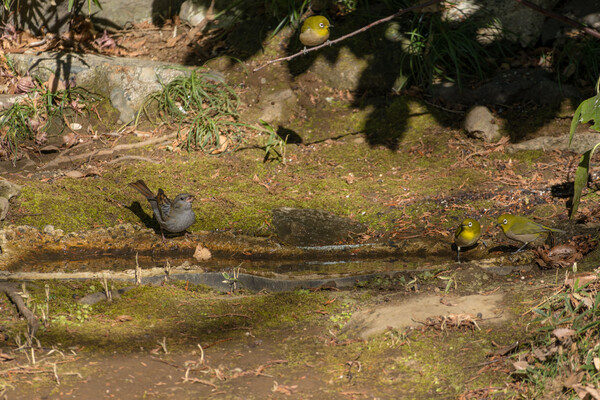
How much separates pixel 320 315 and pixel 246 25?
6665 mm

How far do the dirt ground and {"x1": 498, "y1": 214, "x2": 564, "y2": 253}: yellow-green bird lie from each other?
0.76 ft

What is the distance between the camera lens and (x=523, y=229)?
542cm

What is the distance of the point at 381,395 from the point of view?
3221mm

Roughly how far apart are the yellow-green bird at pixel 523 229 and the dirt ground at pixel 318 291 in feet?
0.76

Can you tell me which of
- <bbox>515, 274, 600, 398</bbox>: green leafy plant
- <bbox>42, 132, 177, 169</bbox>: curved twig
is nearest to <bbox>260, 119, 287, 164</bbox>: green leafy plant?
<bbox>42, 132, 177, 169</bbox>: curved twig

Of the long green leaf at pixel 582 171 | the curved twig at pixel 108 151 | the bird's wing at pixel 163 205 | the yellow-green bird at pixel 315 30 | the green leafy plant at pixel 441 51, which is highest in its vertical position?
the yellow-green bird at pixel 315 30

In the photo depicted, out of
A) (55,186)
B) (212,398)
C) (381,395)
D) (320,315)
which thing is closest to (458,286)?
(320,315)

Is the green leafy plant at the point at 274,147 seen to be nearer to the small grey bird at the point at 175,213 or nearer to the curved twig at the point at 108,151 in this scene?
the curved twig at the point at 108,151

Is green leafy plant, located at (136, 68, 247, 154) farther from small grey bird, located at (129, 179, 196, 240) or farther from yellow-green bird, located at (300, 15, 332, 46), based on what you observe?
yellow-green bird, located at (300, 15, 332, 46)

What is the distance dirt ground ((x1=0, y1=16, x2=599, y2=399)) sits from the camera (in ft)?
11.0

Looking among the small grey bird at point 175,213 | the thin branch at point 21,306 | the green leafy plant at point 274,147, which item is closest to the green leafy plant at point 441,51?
the green leafy plant at point 274,147

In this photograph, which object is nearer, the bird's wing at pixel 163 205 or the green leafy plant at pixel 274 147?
the bird's wing at pixel 163 205

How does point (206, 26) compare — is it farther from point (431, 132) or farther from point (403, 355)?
point (403, 355)

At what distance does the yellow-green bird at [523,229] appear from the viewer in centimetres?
540
